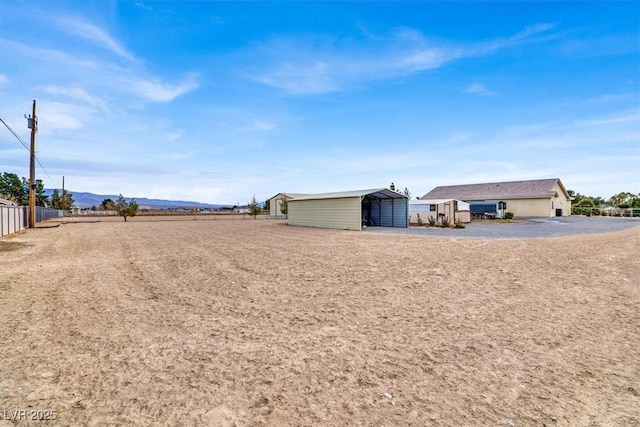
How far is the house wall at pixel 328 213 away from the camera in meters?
21.1

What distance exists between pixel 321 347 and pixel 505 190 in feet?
149

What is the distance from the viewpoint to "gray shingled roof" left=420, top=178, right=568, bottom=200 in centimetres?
3924

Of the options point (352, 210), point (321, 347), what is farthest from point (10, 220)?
point (321, 347)

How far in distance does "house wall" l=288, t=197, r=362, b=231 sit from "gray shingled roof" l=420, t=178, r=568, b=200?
26066 millimetres

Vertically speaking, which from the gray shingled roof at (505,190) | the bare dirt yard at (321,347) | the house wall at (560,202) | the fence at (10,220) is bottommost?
the bare dirt yard at (321,347)

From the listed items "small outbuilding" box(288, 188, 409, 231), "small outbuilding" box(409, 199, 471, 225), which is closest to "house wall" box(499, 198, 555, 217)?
"small outbuilding" box(409, 199, 471, 225)

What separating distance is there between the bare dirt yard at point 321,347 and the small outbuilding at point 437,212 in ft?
62.8

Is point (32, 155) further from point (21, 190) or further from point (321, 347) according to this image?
point (21, 190)

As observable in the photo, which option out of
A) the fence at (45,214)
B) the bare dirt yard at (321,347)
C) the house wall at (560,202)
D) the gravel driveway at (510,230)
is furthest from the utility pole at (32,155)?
the house wall at (560,202)

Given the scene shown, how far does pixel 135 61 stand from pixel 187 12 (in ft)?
12.5

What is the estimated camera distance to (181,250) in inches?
454

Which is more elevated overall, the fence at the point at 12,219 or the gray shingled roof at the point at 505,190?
the gray shingled roof at the point at 505,190

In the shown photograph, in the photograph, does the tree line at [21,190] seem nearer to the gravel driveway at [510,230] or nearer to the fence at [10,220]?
the fence at [10,220]

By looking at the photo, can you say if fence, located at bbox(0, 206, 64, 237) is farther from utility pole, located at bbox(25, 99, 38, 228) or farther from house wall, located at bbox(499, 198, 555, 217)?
house wall, located at bbox(499, 198, 555, 217)
